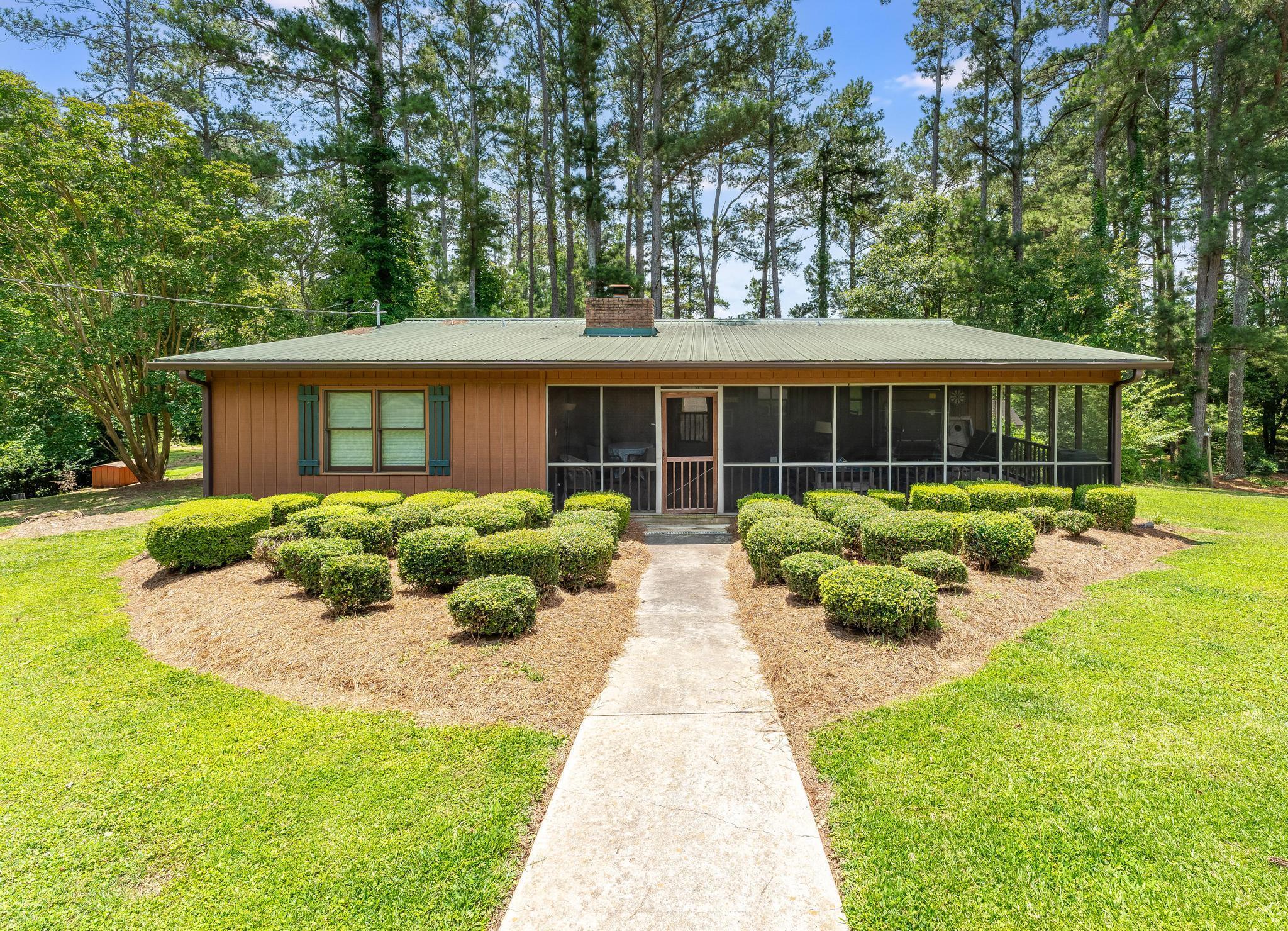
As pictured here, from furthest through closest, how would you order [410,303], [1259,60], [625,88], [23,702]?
[625,88], [410,303], [1259,60], [23,702]

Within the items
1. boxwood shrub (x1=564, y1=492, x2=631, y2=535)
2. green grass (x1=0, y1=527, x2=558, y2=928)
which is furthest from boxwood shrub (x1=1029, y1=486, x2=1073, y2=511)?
green grass (x1=0, y1=527, x2=558, y2=928)

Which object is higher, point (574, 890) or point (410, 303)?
point (410, 303)

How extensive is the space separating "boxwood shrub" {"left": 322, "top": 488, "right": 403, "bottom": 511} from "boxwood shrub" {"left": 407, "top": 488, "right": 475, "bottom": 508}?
0.28 m

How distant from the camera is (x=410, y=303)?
732 inches

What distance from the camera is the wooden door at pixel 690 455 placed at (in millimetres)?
9391

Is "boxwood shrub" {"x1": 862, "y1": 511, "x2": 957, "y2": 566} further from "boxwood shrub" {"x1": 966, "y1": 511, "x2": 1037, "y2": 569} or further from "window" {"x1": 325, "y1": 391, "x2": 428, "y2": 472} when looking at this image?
"window" {"x1": 325, "y1": 391, "x2": 428, "y2": 472}

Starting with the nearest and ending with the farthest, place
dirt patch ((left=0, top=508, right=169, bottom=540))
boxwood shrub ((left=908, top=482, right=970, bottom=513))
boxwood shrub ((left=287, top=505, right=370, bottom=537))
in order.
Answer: boxwood shrub ((left=287, top=505, right=370, bottom=537)) → boxwood shrub ((left=908, top=482, right=970, bottom=513)) → dirt patch ((left=0, top=508, right=169, bottom=540))

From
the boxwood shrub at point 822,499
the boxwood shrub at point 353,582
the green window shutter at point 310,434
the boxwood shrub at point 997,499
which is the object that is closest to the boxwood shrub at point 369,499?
the green window shutter at point 310,434

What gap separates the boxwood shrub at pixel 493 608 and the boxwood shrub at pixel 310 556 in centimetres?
140

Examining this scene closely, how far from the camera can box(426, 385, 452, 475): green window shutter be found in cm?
891

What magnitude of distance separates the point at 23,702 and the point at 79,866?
2.06m

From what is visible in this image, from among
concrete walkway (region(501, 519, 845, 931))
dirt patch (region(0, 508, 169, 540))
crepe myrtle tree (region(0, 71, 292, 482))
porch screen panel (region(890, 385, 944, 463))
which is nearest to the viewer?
concrete walkway (region(501, 519, 845, 931))

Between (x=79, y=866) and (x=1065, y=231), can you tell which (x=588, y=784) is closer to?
(x=79, y=866)

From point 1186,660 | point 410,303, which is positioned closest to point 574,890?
point 1186,660
